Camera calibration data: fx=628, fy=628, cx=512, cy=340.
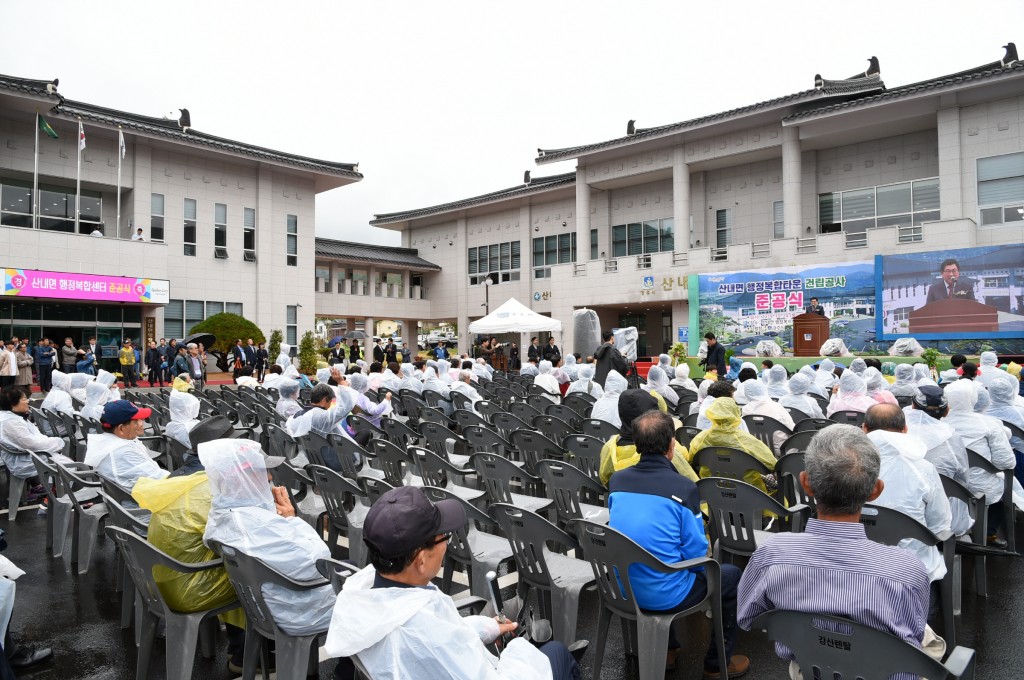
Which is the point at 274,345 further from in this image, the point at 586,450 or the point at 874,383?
the point at 874,383

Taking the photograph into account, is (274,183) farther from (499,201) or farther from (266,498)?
(266,498)

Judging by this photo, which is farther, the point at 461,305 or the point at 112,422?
the point at 461,305

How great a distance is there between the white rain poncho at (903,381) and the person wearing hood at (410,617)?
620 cm

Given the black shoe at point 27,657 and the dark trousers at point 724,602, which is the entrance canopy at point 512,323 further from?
the dark trousers at point 724,602

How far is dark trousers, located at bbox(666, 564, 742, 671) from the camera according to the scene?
2.79 meters

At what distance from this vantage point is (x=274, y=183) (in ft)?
92.4

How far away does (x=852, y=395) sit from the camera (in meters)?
6.59

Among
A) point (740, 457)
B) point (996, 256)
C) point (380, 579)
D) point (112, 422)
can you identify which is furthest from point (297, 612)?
point (996, 256)

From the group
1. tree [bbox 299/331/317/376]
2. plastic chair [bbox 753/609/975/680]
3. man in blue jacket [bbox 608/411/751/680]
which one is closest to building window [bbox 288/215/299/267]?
tree [bbox 299/331/317/376]

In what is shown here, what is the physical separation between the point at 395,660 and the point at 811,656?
4.29 feet

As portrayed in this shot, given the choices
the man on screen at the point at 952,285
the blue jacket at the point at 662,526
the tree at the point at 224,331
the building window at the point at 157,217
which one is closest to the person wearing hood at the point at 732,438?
the blue jacket at the point at 662,526

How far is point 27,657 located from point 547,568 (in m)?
2.84

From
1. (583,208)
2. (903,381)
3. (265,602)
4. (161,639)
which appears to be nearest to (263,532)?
(265,602)

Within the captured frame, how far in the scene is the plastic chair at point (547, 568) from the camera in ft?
9.95
